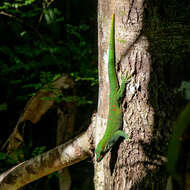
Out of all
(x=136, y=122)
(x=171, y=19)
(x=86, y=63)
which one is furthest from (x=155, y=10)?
(x=86, y=63)

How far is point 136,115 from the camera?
148 centimetres

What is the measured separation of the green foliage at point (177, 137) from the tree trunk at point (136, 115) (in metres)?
0.89

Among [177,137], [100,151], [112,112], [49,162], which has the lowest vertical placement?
[49,162]

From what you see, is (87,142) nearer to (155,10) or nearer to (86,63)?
(155,10)

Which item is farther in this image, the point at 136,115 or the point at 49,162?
the point at 49,162

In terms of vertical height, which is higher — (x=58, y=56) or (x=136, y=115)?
(x=58, y=56)

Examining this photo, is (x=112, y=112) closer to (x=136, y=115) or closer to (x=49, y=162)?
A: (x=136, y=115)

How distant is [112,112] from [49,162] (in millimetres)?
904

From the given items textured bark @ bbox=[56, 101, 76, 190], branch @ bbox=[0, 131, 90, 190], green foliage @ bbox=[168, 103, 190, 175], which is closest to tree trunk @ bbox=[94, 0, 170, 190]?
branch @ bbox=[0, 131, 90, 190]

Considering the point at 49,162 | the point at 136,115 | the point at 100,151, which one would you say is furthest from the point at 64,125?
the point at 136,115

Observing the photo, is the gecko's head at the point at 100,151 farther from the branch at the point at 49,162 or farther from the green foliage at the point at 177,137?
the green foliage at the point at 177,137

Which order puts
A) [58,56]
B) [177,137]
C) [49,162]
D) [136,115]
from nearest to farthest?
1. [177,137]
2. [136,115]
3. [49,162]
4. [58,56]

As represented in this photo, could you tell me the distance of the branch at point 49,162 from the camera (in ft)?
6.77

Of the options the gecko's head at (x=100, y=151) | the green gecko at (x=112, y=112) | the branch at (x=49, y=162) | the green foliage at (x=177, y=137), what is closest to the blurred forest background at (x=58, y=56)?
the green gecko at (x=112, y=112)
